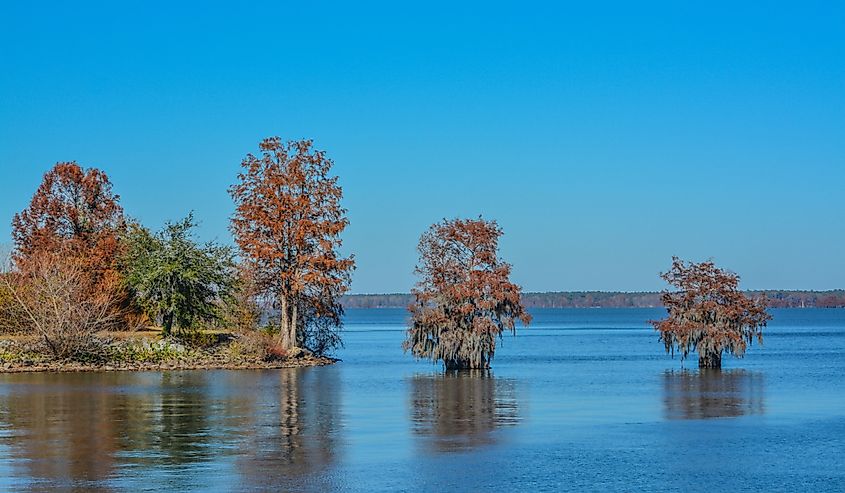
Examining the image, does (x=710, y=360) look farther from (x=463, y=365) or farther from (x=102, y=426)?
(x=102, y=426)

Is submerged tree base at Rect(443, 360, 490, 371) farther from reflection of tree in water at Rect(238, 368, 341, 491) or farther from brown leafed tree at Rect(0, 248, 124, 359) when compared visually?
brown leafed tree at Rect(0, 248, 124, 359)

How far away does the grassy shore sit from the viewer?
54.1 m

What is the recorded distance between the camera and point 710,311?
52.8 m

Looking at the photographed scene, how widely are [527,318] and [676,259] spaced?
753cm

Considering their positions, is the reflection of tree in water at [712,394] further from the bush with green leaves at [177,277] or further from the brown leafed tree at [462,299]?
the bush with green leaves at [177,277]

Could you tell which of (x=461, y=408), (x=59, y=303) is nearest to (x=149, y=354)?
(x=59, y=303)

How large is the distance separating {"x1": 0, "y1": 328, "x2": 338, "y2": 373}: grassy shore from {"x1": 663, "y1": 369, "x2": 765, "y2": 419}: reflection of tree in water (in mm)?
19775

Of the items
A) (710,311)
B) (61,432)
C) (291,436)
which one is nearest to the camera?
(291,436)

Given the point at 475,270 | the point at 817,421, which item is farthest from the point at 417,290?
the point at 817,421

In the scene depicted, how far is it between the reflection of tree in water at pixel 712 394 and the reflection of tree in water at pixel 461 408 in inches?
204

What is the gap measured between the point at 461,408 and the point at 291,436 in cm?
856

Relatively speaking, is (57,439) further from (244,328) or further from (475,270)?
(244,328)

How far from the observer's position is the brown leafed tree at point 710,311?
52.9 meters

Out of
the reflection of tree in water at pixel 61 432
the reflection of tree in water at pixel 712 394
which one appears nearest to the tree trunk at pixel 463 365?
the reflection of tree in water at pixel 712 394
